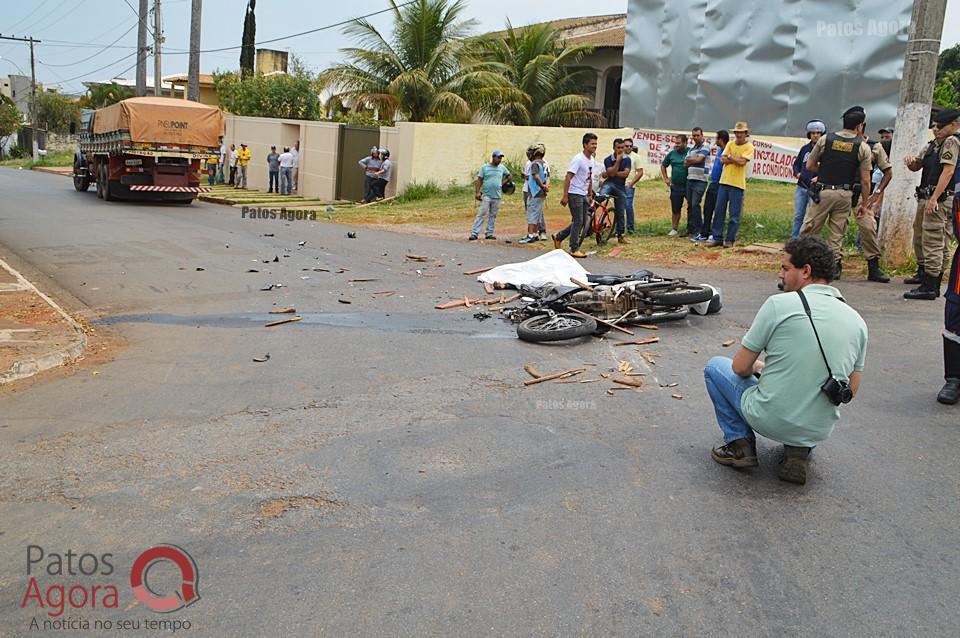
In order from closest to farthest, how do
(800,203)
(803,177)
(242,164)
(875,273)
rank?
(875,273) < (803,177) < (800,203) < (242,164)

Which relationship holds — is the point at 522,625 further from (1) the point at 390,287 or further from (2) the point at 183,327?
(1) the point at 390,287

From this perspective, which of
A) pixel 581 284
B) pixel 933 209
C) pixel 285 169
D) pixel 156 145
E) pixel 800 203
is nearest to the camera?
pixel 581 284

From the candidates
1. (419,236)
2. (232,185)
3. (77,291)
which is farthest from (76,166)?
(77,291)

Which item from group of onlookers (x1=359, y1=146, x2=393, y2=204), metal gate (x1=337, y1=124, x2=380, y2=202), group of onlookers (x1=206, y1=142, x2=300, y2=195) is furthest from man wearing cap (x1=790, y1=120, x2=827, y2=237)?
group of onlookers (x1=206, y1=142, x2=300, y2=195)

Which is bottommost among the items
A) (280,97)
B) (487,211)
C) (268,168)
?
(487,211)

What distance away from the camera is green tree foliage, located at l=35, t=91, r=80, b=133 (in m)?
70.1

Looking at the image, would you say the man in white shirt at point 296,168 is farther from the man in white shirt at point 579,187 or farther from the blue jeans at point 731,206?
the blue jeans at point 731,206

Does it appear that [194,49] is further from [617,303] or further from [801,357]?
[801,357]

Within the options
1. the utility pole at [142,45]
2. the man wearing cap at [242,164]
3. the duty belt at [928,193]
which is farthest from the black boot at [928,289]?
the utility pole at [142,45]

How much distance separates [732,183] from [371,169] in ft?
45.2

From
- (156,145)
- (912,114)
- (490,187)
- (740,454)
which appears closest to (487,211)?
(490,187)

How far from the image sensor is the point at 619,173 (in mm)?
14914

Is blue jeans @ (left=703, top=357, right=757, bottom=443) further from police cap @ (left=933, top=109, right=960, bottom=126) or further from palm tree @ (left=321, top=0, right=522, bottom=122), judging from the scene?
palm tree @ (left=321, top=0, right=522, bottom=122)

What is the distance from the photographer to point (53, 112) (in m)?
70.8
